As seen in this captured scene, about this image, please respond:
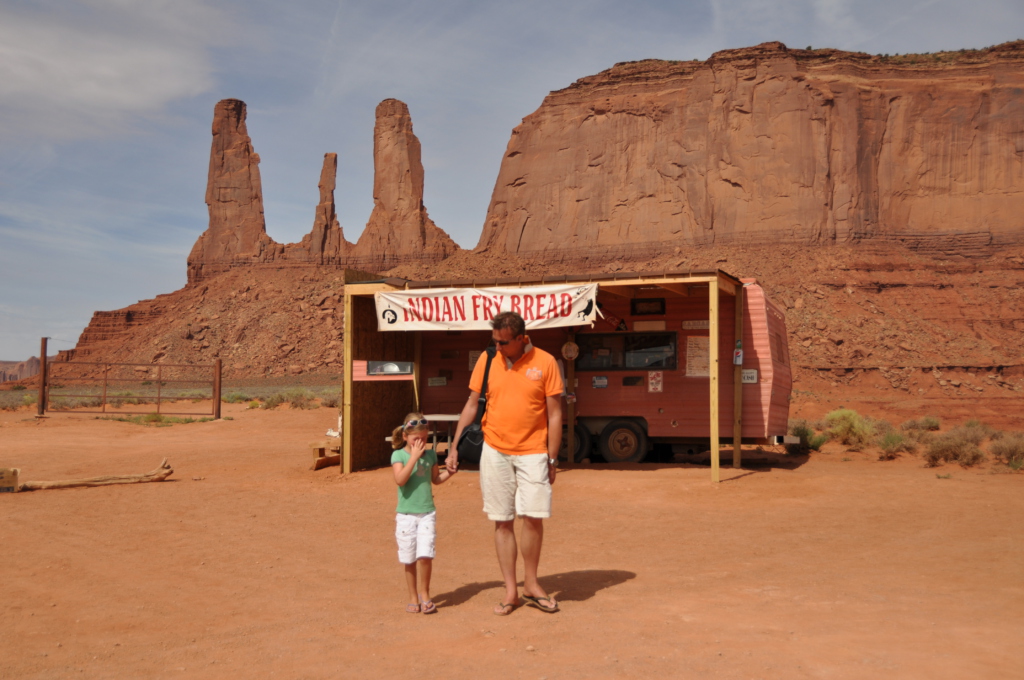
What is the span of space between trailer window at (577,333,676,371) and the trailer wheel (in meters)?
→ 0.93

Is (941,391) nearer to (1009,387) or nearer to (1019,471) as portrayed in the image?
(1009,387)

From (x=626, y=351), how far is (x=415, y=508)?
8.71m

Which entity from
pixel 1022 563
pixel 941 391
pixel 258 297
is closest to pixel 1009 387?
pixel 941 391

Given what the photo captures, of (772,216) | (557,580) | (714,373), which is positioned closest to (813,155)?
(772,216)

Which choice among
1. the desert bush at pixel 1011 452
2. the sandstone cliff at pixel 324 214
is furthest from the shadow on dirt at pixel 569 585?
the sandstone cliff at pixel 324 214

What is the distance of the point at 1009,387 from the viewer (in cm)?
4147

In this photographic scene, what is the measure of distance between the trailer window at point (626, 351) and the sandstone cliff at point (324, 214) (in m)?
63.6

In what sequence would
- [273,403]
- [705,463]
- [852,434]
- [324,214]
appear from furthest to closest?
[324,214] → [273,403] → [852,434] → [705,463]

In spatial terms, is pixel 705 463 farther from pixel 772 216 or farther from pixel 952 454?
pixel 772 216

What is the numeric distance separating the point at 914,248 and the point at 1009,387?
1729cm

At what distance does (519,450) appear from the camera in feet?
18.4

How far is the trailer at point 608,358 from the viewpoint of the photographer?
12977 mm

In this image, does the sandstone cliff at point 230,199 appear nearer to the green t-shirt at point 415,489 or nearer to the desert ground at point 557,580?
the desert ground at point 557,580

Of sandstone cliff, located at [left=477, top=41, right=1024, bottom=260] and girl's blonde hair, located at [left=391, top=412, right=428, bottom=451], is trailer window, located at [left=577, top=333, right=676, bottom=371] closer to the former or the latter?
girl's blonde hair, located at [left=391, top=412, right=428, bottom=451]
